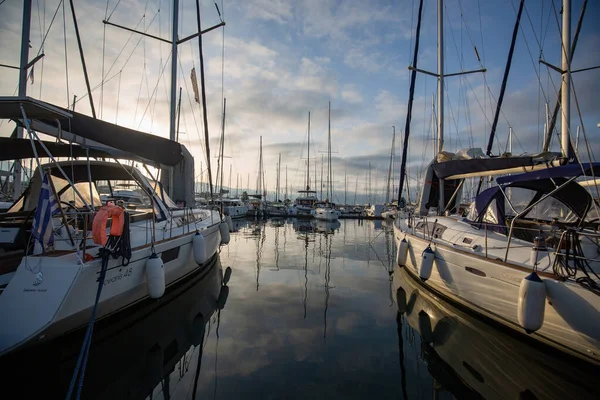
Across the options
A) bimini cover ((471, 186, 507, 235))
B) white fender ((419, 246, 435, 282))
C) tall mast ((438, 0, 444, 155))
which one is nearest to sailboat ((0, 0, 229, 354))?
white fender ((419, 246, 435, 282))

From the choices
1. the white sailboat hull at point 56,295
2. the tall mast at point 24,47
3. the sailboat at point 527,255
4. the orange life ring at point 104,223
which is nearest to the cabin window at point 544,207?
the sailboat at point 527,255

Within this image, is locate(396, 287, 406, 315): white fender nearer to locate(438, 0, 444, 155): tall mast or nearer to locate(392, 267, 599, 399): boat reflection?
locate(392, 267, 599, 399): boat reflection

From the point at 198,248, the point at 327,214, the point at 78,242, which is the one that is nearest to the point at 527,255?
the point at 198,248

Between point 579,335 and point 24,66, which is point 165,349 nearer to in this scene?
point 579,335

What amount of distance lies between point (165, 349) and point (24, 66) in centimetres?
899

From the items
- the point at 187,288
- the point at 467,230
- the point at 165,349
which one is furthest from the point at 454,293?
the point at 187,288

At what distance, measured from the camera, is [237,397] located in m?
3.68

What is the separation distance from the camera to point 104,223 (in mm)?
4551

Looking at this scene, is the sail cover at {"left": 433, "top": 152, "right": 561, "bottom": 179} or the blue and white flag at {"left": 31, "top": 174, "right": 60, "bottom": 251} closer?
the blue and white flag at {"left": 31, "top": 174, "right": 60, "bottom": 251}

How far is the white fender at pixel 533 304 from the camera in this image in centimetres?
419

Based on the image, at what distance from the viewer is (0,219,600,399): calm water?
385 centimetres

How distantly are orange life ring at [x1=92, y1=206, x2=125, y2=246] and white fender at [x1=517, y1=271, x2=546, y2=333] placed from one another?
18.3 feet

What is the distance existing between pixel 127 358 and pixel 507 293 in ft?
18.2

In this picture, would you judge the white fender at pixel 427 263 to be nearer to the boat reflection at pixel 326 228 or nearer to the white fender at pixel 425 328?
the white fender at pixel 425 328
